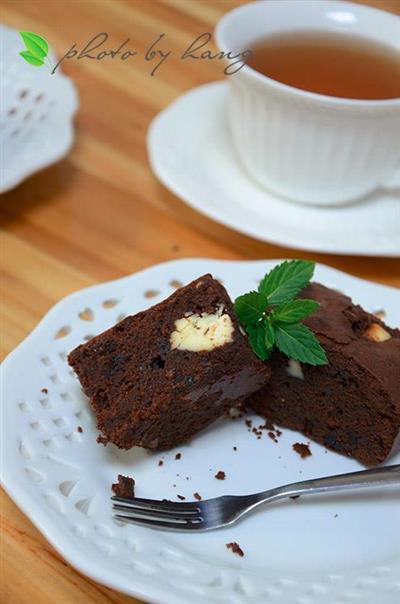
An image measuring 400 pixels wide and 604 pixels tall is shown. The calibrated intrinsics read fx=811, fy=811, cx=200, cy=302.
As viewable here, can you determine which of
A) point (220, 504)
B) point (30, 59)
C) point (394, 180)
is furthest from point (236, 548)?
point (30, 59)

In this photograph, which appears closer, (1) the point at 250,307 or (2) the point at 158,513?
(2) the point at 158,513

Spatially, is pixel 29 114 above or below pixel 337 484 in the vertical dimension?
above

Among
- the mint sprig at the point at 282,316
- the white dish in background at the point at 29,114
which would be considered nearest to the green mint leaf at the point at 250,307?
the mint sprig at the point at 282,316

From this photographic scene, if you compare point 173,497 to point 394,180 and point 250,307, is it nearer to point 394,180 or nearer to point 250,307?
point 250,307

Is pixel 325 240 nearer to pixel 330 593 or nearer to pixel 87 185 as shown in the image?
pixel 87 185

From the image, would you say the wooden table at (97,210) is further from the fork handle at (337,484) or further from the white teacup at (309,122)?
the fork handle at (337,484)

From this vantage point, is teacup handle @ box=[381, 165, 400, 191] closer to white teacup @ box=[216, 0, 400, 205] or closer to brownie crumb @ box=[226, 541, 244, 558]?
white teacup @ box=[216, 0, 400, 205]
